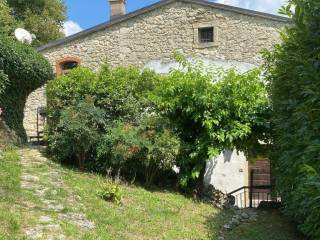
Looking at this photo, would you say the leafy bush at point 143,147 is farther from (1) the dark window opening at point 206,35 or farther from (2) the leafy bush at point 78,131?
(1) the dark window opening at point 206,35

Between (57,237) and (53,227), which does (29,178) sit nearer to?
(53,227)

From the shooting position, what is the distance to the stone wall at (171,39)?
1802 cm

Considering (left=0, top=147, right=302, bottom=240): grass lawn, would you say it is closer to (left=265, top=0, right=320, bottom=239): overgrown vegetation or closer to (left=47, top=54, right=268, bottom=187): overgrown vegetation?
(left=47, top=54, right=268, bottom=187): overgrown vegetation

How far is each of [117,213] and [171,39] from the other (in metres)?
11.6

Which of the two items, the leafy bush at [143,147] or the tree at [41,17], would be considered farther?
the tree at [41,17]

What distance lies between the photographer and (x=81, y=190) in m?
9.46

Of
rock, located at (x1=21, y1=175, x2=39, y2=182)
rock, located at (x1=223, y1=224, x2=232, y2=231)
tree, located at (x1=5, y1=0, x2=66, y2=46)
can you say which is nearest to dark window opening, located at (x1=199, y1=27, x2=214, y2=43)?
rock, located at (x1=223, y1=224, x2=232, y2=231)

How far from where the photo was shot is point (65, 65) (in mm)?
20469

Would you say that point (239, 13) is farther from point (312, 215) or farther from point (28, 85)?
point (312, 215)

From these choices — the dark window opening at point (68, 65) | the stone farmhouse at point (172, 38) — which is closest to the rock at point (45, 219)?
the stone farmhouse at point (172, 38)

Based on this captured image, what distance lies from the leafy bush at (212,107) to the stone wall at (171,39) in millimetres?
6509

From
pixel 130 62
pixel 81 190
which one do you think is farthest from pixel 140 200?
pixel 130 62

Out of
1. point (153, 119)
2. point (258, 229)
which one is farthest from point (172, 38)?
point (258, 229)

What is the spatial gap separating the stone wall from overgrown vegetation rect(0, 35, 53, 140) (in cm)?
559
